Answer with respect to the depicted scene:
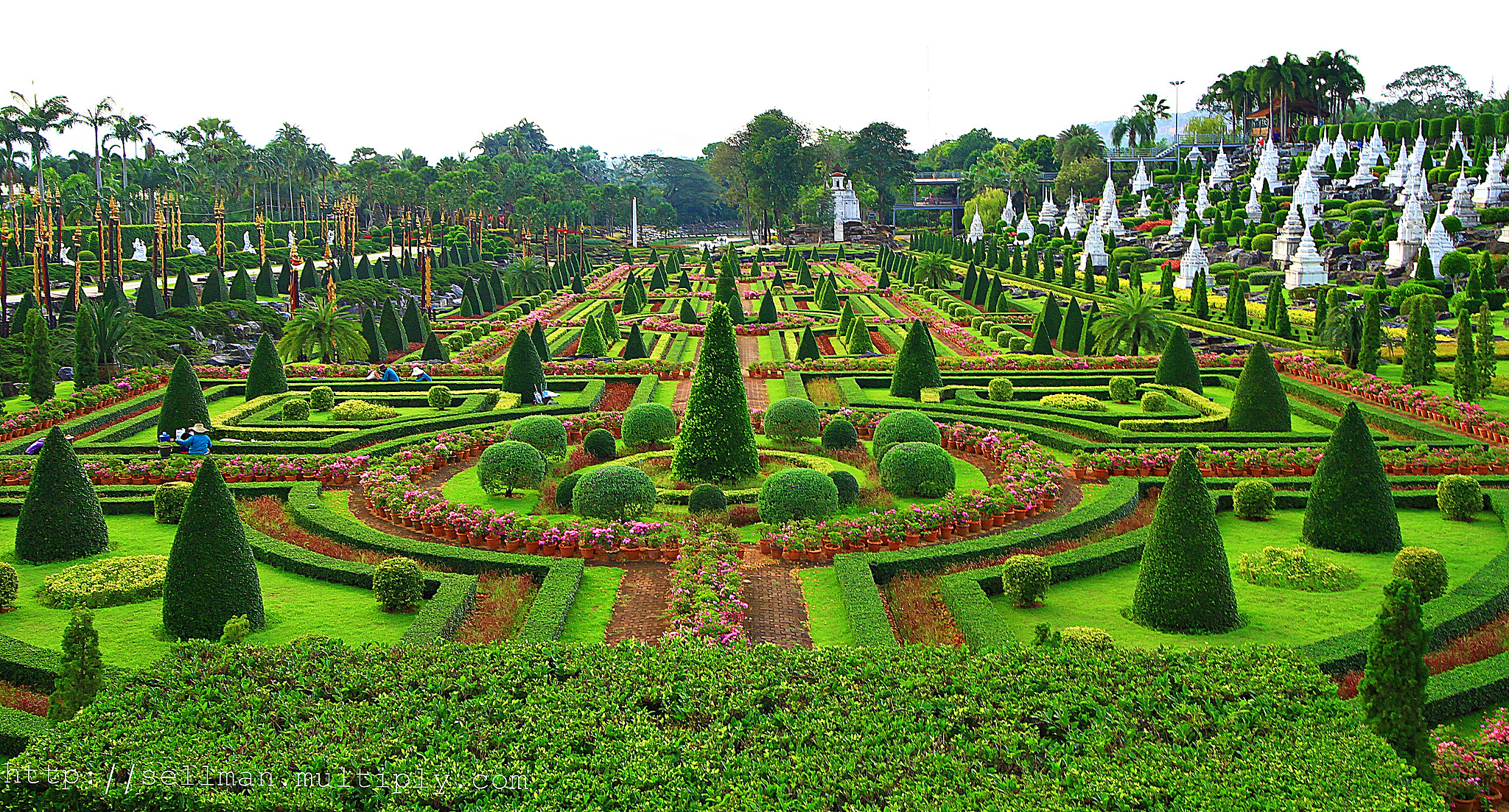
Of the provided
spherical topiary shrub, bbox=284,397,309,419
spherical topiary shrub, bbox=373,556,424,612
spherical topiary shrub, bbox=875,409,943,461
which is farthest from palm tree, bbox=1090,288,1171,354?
spherical topiary shrub, bbox=373,556,424,612

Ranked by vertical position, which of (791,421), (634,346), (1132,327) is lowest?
(791,421)

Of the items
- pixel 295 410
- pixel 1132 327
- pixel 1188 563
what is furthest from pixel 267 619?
pixel 1132 327

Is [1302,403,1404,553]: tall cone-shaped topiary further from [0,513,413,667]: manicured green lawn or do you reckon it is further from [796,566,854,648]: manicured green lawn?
[0,513,413,667]: manicured green lawn

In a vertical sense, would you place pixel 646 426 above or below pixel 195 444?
above

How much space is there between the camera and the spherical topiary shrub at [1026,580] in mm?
15102

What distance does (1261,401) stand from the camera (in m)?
24.9

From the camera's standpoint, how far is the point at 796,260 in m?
80.9

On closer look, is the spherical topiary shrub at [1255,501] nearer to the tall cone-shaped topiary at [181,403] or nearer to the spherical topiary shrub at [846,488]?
the spherical topiary shrub at [846,488]

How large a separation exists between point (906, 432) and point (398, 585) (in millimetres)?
11132

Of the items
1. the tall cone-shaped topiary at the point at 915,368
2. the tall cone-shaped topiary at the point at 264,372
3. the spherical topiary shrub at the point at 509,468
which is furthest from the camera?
the tall cone-shaped topiary at the point at 915,368

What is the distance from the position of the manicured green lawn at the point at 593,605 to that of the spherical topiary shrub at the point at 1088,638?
5479 mm

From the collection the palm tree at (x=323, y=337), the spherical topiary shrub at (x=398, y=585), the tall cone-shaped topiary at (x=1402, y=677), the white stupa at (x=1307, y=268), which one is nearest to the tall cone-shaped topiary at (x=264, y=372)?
the palm tree at (x=323, y=337)

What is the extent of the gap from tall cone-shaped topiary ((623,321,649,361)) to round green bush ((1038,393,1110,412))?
50.4 ft

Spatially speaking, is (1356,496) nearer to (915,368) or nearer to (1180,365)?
(1180,365)
